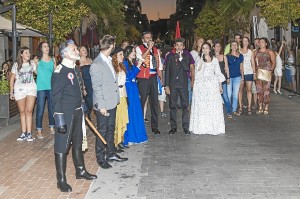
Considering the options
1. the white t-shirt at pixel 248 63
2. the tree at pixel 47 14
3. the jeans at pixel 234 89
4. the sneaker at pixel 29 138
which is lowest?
the sneaker at pixel 29 138

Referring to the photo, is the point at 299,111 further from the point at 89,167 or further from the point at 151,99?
the point at 89,167

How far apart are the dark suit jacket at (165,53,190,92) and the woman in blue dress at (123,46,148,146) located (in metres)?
0.89

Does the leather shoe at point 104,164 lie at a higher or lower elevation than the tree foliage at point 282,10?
lower

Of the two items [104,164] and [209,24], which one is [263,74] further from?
[209,24]

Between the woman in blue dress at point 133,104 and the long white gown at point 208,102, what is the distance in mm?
1357

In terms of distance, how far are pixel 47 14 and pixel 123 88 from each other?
866 centimetres

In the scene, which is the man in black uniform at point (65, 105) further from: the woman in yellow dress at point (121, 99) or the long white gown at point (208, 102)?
the long white gown at point (208, 102)

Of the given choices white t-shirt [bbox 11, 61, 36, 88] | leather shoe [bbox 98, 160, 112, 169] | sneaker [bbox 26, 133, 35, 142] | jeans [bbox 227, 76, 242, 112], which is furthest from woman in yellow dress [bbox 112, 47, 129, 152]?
jeans [bbox 227, 76, 242, 112]

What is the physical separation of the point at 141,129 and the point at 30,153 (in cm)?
205

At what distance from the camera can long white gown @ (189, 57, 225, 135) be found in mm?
9984

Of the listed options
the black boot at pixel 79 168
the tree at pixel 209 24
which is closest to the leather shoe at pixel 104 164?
the black boot at pixel 79 168

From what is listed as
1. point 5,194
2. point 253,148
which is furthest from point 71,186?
point 253,148

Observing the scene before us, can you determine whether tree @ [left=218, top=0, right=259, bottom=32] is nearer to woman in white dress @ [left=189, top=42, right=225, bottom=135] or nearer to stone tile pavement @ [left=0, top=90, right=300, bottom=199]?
woman in white dress @ [left=189, top=42, right=225, bottom=135]

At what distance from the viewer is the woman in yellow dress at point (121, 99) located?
7.99m
